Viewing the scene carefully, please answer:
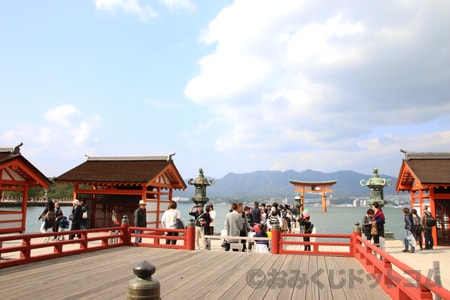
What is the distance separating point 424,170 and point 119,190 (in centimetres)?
1503

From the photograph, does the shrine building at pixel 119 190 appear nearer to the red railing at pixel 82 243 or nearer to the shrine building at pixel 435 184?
the red railing at pixel 82 243

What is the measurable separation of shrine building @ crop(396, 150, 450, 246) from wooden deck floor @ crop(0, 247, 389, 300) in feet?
27.6

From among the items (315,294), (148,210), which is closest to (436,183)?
(315,294)

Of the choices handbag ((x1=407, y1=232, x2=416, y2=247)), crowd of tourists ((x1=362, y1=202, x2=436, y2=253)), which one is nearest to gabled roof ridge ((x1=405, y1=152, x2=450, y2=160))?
crowd of tourists ((x1=362, y1=202, x2=436, y2=253))

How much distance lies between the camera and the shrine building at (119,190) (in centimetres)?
1833

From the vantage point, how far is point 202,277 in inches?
289

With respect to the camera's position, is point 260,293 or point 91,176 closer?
point 260,293

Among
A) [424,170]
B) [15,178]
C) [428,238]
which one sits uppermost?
[424,170]

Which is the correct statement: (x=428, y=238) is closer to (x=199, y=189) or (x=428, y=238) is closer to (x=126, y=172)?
(x=199, y=189)

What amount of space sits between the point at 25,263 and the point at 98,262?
161 centimetres

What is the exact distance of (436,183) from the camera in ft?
50.8

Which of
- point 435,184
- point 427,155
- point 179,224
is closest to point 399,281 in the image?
point 179,224

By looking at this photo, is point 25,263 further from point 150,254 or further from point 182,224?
point 182,224

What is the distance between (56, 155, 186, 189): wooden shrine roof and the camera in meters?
18.3
